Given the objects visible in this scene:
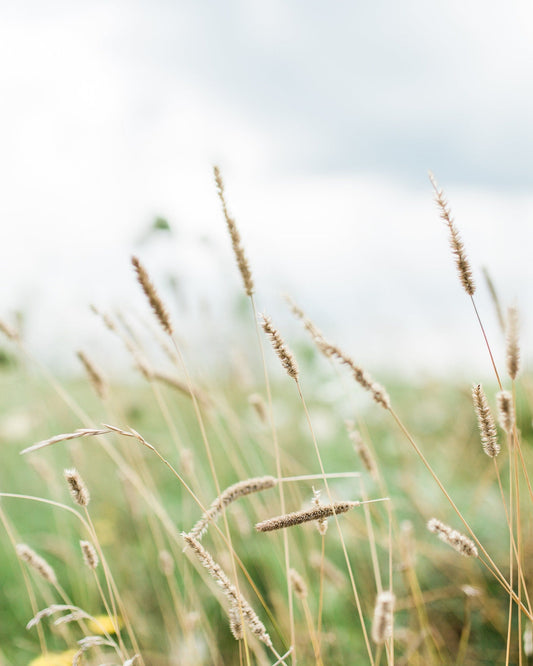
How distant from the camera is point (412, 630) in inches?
49.8

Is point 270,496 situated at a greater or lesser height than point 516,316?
lesser

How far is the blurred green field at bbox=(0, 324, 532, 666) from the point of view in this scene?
4.04 feet

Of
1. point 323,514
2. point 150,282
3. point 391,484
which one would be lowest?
point 391,484

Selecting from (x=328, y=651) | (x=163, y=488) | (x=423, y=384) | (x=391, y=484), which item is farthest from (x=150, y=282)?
(x=423, y=384)

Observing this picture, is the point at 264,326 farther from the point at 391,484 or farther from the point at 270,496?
the point at 391,484

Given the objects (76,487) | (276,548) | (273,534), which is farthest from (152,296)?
(276,548)

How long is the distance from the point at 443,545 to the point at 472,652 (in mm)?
294

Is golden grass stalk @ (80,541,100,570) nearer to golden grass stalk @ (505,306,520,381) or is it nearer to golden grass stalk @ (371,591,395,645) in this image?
golden grass stalk @ (371,591,395,645)

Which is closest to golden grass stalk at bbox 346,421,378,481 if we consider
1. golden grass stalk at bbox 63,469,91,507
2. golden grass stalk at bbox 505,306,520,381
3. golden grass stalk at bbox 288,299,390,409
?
golden grass stalk at bbox 288,299,390,409

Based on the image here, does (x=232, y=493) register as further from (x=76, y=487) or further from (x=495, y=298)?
(x=495, y=298)

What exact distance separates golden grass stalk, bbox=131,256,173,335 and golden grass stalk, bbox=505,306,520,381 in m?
0.40

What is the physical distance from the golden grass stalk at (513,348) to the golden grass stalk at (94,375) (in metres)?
0.66

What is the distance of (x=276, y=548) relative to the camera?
50.5 inches

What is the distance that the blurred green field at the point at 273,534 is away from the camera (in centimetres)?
123
